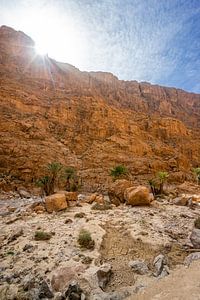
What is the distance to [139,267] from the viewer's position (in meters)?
9.75

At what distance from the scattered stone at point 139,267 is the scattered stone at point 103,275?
0.93 m

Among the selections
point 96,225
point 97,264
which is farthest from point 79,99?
point 97,264

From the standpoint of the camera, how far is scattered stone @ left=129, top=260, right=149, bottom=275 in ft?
31.3

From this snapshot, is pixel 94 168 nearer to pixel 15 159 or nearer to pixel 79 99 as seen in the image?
pixel 15 159

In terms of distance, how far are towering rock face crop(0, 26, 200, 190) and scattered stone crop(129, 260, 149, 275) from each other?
3948 cm

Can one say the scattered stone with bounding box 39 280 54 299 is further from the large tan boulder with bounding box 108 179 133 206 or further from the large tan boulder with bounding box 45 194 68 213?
the large tan boulder with bounding box 108 179 133 206

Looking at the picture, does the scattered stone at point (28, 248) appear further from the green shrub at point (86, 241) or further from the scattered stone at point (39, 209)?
the scattered stone at point (39, 209)

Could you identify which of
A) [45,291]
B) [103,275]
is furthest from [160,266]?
[45,291]

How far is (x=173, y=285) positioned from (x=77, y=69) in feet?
388

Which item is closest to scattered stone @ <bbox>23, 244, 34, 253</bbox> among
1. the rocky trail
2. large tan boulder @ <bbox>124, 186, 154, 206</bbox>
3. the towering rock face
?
the rocky trail

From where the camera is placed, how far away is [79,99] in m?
77.5

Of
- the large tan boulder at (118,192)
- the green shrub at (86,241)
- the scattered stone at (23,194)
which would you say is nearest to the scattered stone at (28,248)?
the green shrub at (86,241)

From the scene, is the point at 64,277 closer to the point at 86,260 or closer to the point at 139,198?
the point at 86,260

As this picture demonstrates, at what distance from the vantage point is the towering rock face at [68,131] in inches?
2097
